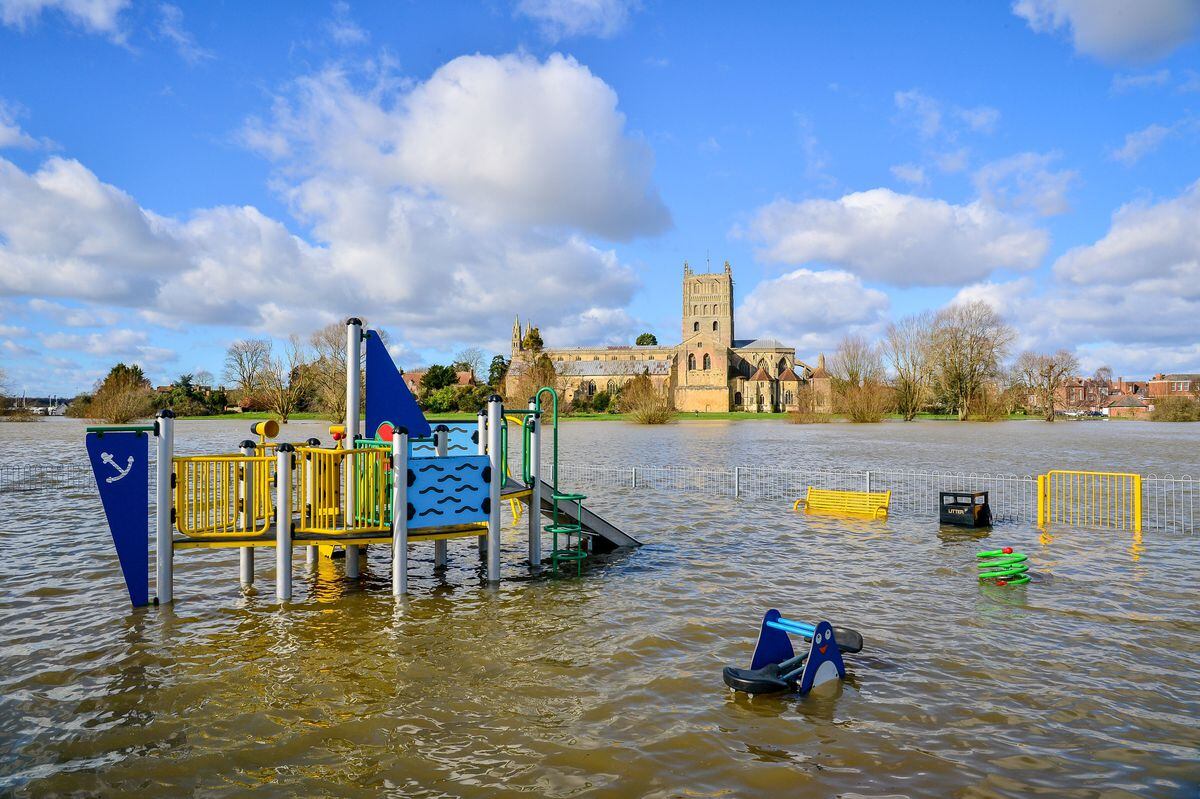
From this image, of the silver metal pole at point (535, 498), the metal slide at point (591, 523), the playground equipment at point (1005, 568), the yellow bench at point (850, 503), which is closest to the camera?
the playground equipment at point (1005, 568)

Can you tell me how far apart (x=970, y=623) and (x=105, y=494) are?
41.4ft

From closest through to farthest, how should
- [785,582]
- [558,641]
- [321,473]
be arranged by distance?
[558,641], [321,473], [785,582]

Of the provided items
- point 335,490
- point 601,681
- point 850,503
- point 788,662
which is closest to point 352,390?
point 335,490

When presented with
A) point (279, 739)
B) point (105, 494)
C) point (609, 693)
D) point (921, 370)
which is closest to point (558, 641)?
point (609, 693)

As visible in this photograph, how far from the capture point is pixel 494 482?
41.7ft

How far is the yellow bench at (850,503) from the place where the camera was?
806 inches

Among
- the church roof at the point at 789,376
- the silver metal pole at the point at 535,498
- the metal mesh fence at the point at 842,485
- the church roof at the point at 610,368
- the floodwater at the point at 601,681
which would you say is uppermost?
the church roof at the point at 610,368

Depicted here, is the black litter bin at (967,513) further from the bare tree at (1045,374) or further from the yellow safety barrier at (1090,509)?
the bare tree at (1045,374)

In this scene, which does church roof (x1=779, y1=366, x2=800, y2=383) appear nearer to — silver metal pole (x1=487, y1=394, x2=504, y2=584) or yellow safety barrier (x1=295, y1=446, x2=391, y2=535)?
silver metal pole (x1=487, y1=394, x2=504, y2=584)

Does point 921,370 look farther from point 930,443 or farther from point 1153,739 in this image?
point 1153,739

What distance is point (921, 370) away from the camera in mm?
92812

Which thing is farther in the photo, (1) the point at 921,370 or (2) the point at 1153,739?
(1) the point at 921,370

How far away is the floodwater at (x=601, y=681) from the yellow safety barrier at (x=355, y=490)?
4.03 ft

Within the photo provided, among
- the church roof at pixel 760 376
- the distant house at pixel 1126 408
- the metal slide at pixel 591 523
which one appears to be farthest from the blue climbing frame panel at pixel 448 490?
the distant house at pixel 1126 408
